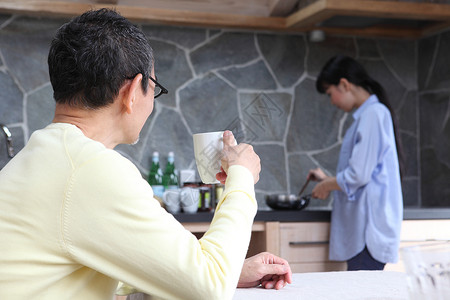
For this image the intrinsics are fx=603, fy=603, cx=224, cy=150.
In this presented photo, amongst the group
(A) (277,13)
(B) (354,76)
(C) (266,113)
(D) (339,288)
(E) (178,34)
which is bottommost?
(D) (339,288)

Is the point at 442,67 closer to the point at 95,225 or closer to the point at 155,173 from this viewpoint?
the point at 155,173

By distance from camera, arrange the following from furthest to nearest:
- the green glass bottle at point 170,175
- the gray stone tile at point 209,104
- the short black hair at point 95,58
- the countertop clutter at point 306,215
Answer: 1. the gray stone tile at point 209,104
2. the green glass bottle at point 170,175
3. the countertop clutter at point 306,215
4. the short black hair at point 95,58

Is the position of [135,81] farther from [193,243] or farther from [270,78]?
[270,78]

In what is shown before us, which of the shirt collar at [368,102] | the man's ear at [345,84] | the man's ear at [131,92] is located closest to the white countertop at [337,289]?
the man's ear at [131,92]

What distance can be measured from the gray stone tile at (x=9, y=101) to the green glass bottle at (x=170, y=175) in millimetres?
809

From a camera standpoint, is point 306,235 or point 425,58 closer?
point 306,235

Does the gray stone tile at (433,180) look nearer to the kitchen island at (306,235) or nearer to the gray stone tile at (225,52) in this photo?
the kitchen island at (306,235)

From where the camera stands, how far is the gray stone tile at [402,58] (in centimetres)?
377

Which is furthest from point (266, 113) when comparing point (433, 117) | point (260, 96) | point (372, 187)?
point (433, 117)

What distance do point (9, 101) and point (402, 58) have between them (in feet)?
7.74

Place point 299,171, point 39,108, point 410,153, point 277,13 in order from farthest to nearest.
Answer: point 410,153 < point 299,171 < point 277,13 < point 39,108

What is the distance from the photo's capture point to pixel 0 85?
314 centimetres

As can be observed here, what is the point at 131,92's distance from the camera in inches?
41.5

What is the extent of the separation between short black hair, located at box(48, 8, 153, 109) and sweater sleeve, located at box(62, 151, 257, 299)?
176 mm
